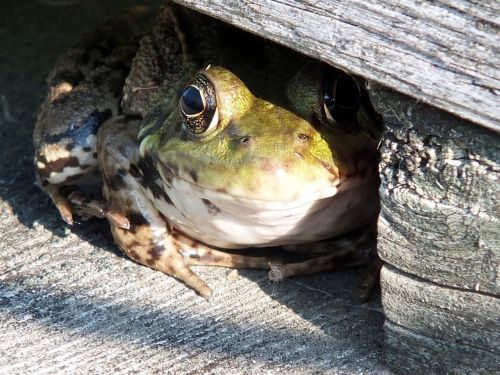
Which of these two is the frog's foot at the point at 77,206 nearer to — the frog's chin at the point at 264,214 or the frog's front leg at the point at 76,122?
the frog's front leg at the point at 76,122

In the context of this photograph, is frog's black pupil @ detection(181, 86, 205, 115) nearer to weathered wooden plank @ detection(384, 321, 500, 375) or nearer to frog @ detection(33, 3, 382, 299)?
frog @ detection(33, 3, 382, 299)

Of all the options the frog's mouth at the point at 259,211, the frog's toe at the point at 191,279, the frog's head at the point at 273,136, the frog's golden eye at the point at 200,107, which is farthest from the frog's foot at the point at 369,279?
the frog's golden eye at the point at 200,107

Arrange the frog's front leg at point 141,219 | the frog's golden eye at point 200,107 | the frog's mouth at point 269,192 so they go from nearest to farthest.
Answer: the frog's mouth at point 269,192
the frog's golden eye at point 200,107
the frog's front leg at point 141,219

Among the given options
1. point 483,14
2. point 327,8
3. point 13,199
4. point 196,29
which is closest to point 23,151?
point 13,199

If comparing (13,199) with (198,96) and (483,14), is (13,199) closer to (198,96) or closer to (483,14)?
(198,96)

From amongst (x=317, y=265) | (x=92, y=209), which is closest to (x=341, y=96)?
(x=317, y=265)

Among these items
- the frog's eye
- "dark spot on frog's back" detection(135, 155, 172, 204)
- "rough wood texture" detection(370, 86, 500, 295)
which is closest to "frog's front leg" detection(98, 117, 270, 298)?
"dark spot on frog's back" detection(135, 155, 172, 204)

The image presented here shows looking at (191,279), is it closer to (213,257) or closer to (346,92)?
(213,257)
